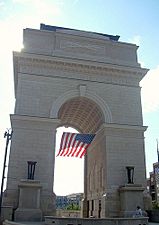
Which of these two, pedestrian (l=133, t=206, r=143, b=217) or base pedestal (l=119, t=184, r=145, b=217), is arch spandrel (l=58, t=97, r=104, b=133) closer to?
base pedestal (l=119, t=184, r=145, b=217)

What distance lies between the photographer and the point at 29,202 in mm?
18234

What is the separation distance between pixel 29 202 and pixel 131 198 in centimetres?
695

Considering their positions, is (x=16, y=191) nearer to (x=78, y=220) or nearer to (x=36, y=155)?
(x=36, y=155)

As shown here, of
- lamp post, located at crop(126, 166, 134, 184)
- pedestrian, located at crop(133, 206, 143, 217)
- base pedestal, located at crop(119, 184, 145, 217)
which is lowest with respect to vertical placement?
pedestrian, located at crop(133, 206, 143, 217)

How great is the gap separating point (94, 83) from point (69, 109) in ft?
12.5

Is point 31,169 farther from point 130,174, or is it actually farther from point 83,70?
point 83,70

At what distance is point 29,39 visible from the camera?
79.4ft

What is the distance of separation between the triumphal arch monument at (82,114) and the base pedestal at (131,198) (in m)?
0.07

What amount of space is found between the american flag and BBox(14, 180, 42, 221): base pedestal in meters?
3.60

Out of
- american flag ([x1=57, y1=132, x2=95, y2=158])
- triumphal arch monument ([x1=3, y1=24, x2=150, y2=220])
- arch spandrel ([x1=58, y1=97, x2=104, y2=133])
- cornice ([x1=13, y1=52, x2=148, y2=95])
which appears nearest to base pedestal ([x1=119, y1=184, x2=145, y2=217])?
triumphal arch monument ([x1=3, y1=24, x2=150, y2=220])

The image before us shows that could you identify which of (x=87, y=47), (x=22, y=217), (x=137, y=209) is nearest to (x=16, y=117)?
(x=22, y=217)

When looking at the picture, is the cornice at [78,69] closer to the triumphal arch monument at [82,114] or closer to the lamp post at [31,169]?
the triumphal arch monument at [82,114]

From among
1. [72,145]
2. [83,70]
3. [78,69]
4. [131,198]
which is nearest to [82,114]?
[83,70]

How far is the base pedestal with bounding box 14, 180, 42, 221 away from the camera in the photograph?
17812 mm
